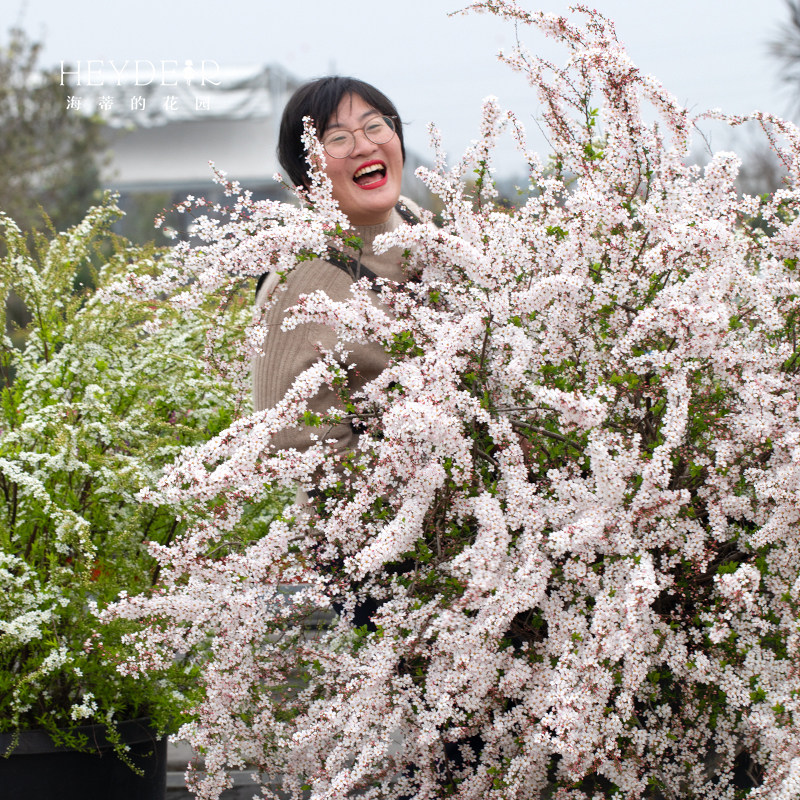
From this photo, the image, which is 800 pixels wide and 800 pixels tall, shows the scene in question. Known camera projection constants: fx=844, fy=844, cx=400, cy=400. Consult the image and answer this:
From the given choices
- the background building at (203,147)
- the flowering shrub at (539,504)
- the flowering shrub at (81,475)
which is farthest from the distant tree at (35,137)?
the flowering shrub at (539,504)

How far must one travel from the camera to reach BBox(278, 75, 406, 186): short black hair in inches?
103

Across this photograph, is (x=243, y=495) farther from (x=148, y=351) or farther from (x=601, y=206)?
(x=148, y=351)

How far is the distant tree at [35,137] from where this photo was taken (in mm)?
15344

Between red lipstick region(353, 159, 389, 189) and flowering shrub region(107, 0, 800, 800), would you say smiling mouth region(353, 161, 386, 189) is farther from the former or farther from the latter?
flowering shrub region(107, 0, 800, 800)

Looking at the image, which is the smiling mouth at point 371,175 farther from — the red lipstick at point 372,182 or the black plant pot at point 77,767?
the black plant pot at point 77,767

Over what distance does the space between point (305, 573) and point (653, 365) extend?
36.6 inches

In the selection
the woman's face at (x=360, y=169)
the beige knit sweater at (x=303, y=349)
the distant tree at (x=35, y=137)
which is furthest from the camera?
the distant tree at (x=35, y=137)

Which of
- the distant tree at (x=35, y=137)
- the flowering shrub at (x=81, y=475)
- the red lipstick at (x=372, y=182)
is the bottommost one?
the flowering shrub at (x=81, y=475)

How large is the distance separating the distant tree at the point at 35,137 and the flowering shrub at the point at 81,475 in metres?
12.7

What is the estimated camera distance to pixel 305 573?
6.54ft

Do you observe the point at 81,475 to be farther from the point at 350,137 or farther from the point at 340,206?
the point at 350,137

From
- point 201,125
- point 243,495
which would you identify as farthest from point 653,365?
point 201,125

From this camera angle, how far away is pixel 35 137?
53.7ft

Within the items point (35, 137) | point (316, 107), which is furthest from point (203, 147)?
point (316, 107)
